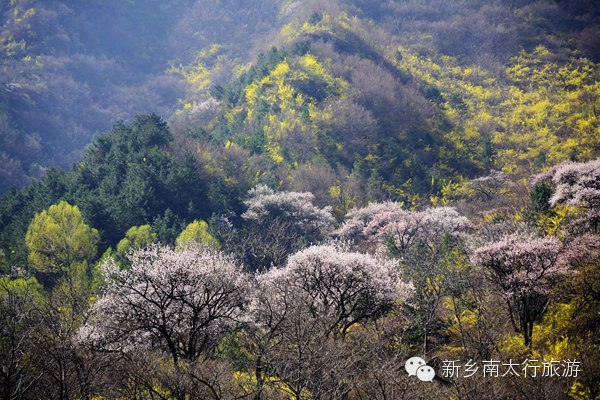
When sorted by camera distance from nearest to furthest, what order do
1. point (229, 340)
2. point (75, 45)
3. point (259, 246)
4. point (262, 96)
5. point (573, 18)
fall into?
point (229, 340) → point (259, 246) → point (262, 96) → point (573, 18) → point (75, 45)

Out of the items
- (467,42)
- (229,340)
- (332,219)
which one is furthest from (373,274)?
(467,42)

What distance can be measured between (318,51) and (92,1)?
357 feet

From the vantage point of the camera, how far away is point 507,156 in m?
69.0

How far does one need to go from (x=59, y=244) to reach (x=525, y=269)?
33789mm

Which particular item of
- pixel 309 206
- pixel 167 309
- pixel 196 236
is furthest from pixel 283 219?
pixel 167 309

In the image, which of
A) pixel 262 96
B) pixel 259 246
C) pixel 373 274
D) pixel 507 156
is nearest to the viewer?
pixel 373 274

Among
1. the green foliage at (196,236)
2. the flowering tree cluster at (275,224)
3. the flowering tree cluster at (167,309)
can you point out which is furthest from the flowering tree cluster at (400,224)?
the flowering tree cluster at (167,309)

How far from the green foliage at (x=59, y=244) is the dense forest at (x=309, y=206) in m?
0.20

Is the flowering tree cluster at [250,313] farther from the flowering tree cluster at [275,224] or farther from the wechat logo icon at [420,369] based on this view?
the flowering tree cluster at [275,224]

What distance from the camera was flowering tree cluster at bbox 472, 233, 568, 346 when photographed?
73.7ft

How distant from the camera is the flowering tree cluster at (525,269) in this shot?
22.5m

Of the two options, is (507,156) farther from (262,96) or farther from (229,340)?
(229,340)

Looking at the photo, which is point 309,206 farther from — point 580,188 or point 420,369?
point 420,369

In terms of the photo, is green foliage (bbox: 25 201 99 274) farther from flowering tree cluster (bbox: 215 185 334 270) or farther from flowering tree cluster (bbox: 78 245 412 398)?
flowering tree cluster (bbox: 78 245 412 398)
